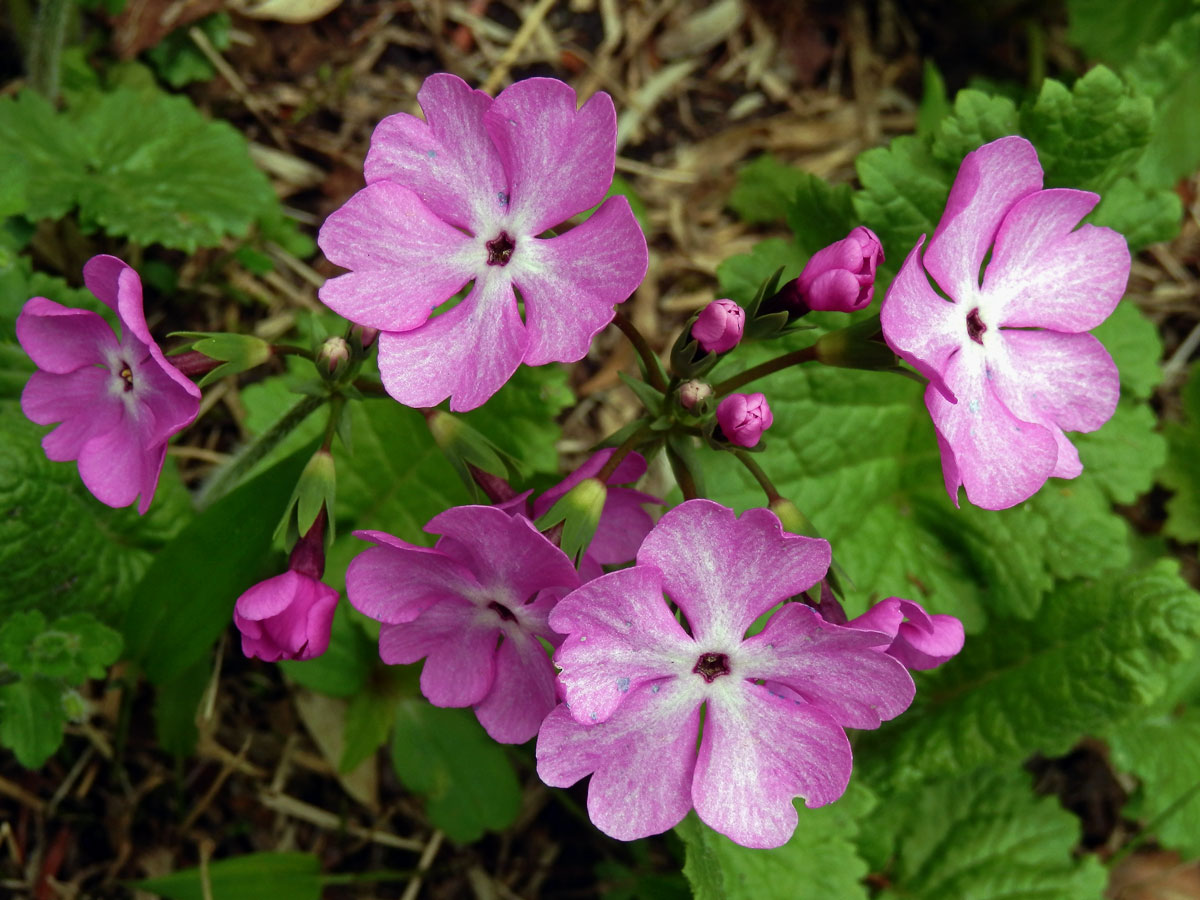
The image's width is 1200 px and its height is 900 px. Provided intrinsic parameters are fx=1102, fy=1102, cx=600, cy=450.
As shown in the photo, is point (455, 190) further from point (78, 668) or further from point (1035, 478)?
point (78, 668)

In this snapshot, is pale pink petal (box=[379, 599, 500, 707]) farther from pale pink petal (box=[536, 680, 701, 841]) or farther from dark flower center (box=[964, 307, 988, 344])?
dark flower center (box=[964, 307, 988, 344])

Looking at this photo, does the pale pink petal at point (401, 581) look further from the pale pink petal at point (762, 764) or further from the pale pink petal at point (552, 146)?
the pale pink petal at point (552, 146)

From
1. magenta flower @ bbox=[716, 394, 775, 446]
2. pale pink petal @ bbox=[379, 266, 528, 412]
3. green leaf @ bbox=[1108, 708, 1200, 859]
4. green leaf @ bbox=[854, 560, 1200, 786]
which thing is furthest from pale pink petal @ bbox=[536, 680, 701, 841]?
green leaf @ bbox=[1108, 708, 1200, 859]

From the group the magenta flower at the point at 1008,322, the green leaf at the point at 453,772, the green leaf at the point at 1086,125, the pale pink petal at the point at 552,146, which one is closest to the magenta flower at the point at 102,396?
the pale pink petal at the point at 552,146

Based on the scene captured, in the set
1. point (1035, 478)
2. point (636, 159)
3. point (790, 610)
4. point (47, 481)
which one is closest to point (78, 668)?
point (47, 481)

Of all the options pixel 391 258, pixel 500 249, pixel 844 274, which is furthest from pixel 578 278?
pixel 844 274

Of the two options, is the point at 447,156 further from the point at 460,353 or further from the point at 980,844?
the point at 980,844
